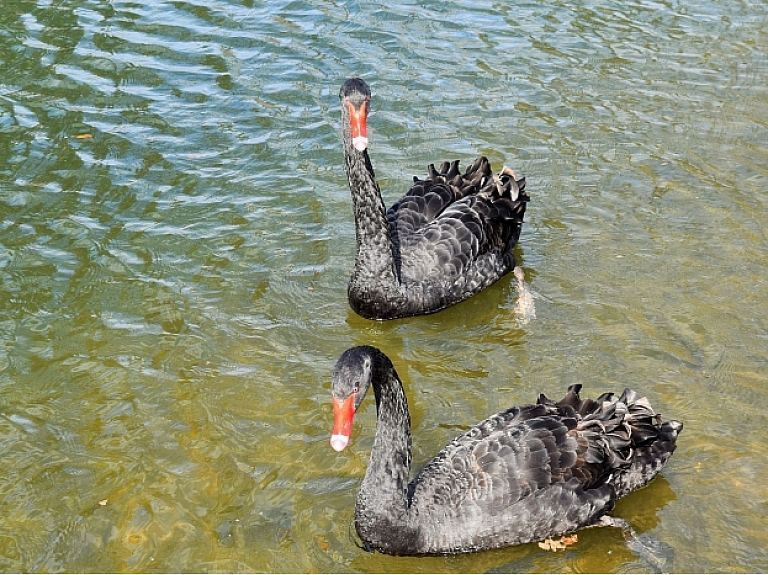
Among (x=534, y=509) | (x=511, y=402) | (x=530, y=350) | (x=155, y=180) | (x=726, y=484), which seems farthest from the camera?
(x=155, y=180)

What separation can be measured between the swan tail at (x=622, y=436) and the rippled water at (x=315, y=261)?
0.64ft

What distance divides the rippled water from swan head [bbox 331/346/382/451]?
0.90 metres

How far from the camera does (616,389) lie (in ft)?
20.7

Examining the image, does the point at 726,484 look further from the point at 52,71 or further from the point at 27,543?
the point at 52,71

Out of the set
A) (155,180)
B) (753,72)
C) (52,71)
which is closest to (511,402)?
(155,180)

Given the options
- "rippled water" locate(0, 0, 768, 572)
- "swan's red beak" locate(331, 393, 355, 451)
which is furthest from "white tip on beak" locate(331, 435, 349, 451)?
"rippled water" locate(0, 0, 768, 572)

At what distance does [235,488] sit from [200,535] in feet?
1.23

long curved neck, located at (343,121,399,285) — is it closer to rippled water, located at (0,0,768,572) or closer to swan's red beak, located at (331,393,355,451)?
rippled water, located at (0,0,768,572)

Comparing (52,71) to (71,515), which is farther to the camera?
(52,71)

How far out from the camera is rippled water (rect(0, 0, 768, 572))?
5.47 m

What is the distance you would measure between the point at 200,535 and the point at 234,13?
302 inches

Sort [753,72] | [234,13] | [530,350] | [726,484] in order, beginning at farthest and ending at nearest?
[234,13], [753,72], [530,350], [726,484]

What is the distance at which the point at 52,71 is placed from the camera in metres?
10.2

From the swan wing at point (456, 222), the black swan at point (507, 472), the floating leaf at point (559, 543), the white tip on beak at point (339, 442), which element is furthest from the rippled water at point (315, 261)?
the white tip on beak at point (339, 442)
